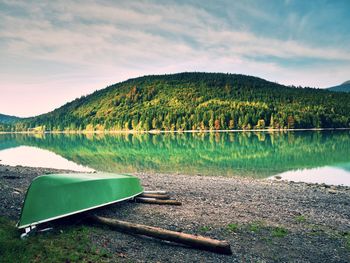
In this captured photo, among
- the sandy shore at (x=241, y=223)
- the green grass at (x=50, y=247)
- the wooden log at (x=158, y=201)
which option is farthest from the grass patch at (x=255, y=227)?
the green grass at (x=50, y=247)

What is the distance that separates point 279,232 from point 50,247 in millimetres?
7010

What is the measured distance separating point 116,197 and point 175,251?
15.2 ft

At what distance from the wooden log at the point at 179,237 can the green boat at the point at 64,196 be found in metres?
1.49

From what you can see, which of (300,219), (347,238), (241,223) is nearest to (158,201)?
(241,223)

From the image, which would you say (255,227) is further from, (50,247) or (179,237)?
(50,247)

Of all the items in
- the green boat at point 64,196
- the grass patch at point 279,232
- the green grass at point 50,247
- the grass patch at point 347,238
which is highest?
the green boat at point 64,196

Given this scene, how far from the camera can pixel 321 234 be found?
1066 centimetres

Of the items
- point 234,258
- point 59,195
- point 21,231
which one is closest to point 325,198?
point 234,258

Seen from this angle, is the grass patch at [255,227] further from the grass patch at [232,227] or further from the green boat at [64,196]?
the green boat at [64,196]

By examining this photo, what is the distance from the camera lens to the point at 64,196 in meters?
10.5

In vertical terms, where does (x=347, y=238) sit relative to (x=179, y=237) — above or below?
below

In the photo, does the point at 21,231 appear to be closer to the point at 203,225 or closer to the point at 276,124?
the point at 203,225

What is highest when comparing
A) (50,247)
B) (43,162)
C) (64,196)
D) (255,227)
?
(64,196)

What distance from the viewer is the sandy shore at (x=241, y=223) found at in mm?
8703
